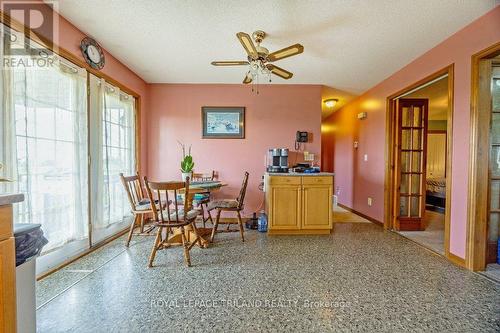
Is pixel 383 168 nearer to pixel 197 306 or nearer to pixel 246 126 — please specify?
pixel 246 126

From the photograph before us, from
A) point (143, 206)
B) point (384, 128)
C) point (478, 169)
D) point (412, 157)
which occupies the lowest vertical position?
point (143, 206)

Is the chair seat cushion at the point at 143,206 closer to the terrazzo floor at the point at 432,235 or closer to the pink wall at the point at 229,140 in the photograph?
the pink wall at the point at 229,140

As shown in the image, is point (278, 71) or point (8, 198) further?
point (278, 71)

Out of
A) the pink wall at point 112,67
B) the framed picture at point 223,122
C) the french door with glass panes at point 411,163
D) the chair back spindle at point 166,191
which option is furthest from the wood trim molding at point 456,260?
the pink wall at point 112,67

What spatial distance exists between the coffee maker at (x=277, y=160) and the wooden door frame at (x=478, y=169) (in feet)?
6.61

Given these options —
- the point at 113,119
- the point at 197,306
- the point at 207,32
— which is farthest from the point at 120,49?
the point at 197,306

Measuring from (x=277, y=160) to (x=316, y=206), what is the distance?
1.00 m

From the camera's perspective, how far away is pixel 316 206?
312 centimetres

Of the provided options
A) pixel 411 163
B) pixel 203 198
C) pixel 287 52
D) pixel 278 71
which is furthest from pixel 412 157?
pixel 203 198

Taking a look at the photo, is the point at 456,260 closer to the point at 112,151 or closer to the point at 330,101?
the point at 330,101

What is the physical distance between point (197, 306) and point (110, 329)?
529mm

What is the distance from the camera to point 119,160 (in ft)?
10.3

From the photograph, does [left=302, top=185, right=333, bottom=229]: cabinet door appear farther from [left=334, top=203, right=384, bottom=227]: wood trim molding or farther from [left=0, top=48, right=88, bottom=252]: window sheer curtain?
[left=0, top=48, right=88, bottom=252]: window sheer curtain

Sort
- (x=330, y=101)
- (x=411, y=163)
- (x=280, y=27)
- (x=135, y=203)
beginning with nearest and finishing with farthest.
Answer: (x=280, y=27)
(x=135, y=203)
(x=411, y=163)
(x=330, y=101)
